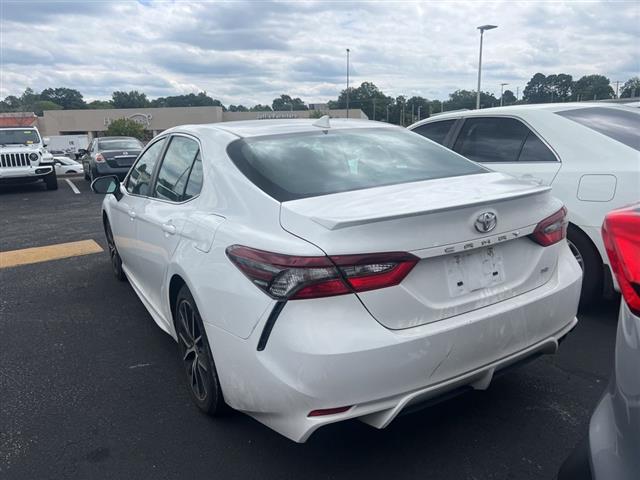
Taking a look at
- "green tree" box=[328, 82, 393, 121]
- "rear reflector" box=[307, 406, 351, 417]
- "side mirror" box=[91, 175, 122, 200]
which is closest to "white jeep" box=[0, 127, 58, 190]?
"side mirror" box=[91, 175, 122, 200]

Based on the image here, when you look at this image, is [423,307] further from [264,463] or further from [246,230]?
[264,463]

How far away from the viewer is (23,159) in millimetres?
14211

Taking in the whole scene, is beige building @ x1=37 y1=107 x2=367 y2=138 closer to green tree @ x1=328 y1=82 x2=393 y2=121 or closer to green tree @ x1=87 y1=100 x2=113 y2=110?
green tree @ x1=328 y1=82 x2=393 y2=121

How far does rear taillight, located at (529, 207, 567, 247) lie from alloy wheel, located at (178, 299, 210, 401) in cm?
173

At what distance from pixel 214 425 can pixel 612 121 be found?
3.83 metres

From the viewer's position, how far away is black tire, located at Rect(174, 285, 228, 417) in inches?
109

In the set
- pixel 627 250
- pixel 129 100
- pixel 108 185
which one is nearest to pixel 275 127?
pixel 108 185

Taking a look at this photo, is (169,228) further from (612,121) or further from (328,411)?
(612,121)

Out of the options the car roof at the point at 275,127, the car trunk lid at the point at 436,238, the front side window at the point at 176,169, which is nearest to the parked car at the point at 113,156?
the front side window at the point at 176,169

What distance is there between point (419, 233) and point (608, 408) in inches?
37.7

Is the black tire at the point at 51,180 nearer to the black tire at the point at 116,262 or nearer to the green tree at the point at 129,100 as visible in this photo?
the black tire at the point at 116,262

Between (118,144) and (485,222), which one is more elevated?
(485,222)

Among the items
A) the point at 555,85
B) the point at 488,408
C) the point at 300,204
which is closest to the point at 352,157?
the point at 300,204

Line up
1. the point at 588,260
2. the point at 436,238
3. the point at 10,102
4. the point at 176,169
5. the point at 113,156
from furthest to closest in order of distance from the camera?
1. the point at 10,102
2. the point at 113,156
3. the point at 588,260
4. the point at 176,169
5. the point at 436,238
